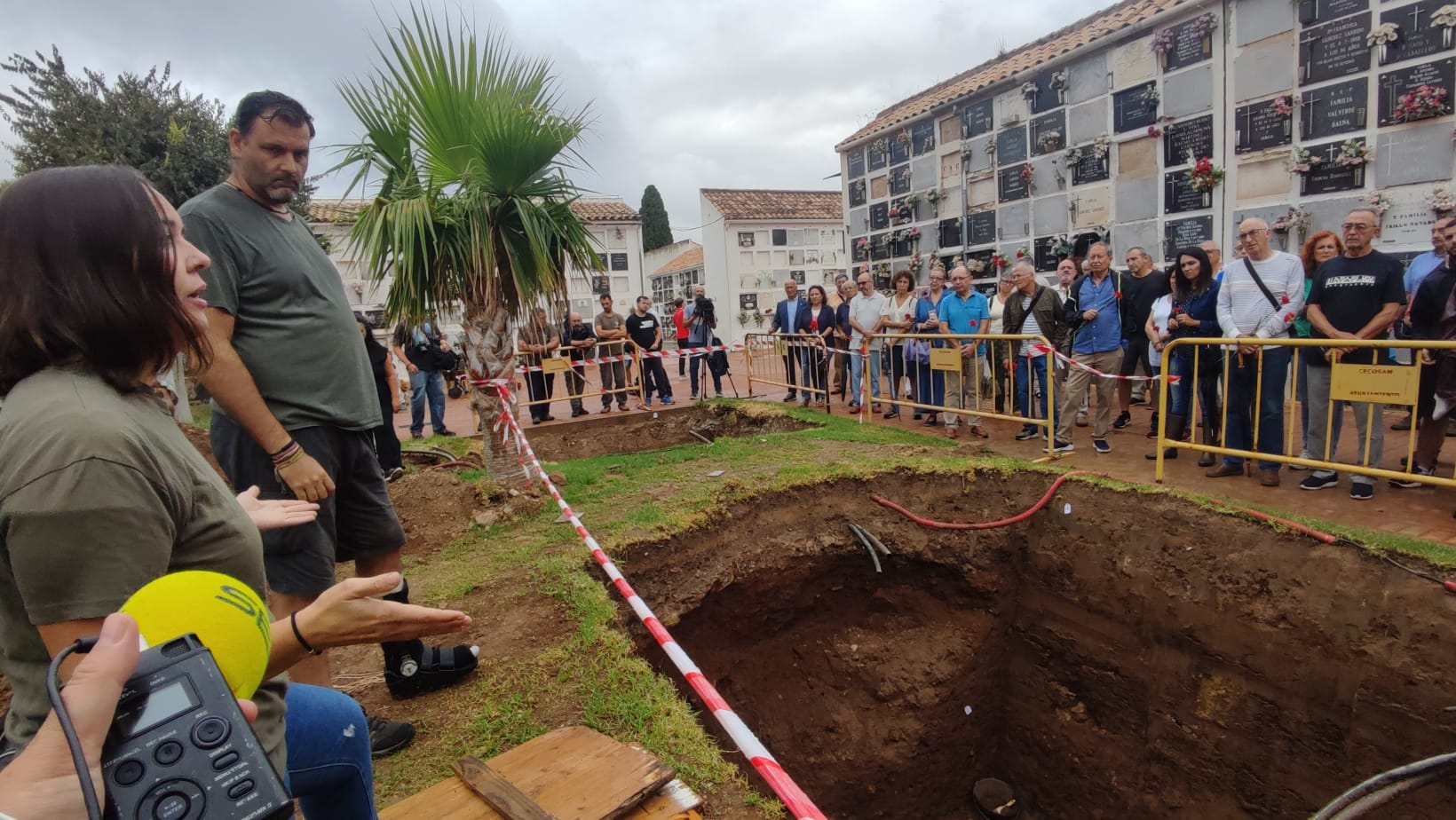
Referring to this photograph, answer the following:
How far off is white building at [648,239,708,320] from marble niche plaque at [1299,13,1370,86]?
24.4 meters

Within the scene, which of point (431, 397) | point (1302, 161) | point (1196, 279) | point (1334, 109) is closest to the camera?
point (1196, 279)

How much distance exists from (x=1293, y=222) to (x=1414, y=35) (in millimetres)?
1703

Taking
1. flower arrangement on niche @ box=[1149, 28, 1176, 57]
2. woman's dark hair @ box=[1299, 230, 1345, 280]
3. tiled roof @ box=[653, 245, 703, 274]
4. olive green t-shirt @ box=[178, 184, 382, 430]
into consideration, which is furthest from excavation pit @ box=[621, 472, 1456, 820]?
tiled roof @ box=[653, 245, 703, 274]

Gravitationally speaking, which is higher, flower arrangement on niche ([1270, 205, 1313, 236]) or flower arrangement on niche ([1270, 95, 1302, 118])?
flower arrangement on niche ([1270, 95, 1302, 118])

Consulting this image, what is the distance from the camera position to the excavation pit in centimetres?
387

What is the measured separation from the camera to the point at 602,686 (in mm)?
2984

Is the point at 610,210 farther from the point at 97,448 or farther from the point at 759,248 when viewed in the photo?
the point at 97,448

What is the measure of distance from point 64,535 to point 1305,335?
700 cm

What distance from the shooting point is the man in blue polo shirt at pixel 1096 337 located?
6.36 m

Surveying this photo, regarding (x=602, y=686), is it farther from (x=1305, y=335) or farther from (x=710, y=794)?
(x=1305, y=335)

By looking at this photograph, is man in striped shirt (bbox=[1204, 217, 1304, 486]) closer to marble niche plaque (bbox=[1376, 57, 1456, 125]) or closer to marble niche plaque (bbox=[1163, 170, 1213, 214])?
marble niche plaque (bbox=[1376, 57, 1456, 125])

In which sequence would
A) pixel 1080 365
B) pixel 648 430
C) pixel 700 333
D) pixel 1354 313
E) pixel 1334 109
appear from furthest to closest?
pixel 700 333 → pixel 648 430 → pixel 1334 109 → pixel 1080 365 → pixel 1354 313

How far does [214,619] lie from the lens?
0.95 meters

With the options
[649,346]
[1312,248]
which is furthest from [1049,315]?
[649,346]
